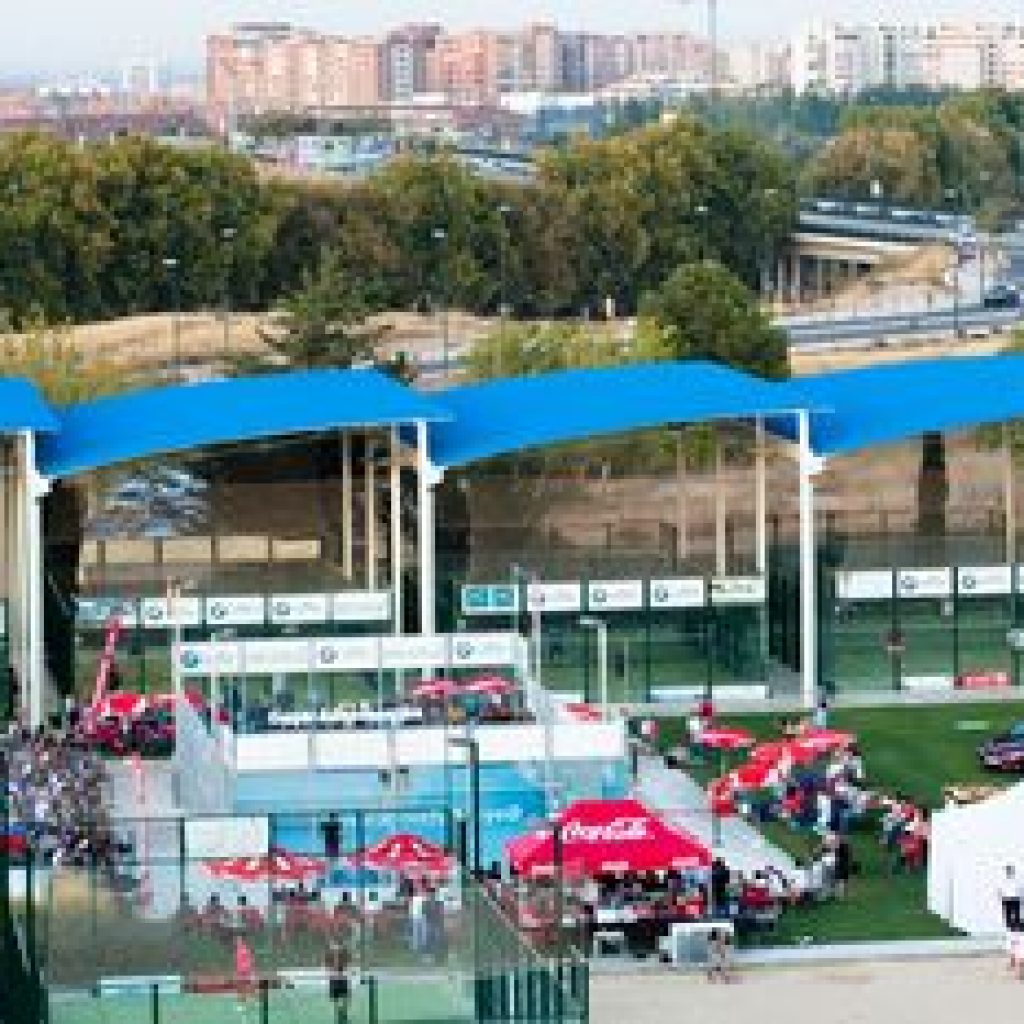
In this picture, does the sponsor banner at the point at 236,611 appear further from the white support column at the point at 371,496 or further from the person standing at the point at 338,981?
the person standing at the point at 338,981

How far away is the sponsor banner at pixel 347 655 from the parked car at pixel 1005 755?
620 cm

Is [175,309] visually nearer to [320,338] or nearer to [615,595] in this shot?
[320,338]

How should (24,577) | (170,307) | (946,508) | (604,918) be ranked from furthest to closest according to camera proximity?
(170,307), (946,508), (24,577), (604,918)

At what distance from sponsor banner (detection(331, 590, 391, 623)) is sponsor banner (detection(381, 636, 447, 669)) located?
3.91 metres

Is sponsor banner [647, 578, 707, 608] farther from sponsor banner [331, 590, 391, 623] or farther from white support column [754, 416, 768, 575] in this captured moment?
sponsor banner [331, 590, 391, 623]

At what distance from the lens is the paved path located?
1524 inches

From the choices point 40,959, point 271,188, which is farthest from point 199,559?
point 271,188

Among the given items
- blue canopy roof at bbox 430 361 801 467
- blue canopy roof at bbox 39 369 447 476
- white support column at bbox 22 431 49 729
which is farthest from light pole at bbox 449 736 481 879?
blue canopy roof at bbox 430 361 801 467

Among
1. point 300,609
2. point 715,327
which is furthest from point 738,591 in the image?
point 715,327

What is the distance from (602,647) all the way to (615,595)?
8.19 feet

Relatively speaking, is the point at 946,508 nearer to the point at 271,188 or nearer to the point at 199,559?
the point at 199,559

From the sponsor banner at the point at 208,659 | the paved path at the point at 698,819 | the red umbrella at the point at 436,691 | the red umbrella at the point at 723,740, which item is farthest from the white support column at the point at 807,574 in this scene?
the sponsor banner at the point at 208,659

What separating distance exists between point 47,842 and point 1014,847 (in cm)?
785

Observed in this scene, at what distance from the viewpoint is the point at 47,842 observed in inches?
1439
